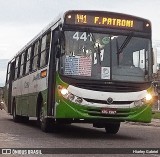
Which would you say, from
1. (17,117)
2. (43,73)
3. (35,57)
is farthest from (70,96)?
(17,117)

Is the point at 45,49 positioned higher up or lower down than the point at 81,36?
lower down

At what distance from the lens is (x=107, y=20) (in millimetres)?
13359

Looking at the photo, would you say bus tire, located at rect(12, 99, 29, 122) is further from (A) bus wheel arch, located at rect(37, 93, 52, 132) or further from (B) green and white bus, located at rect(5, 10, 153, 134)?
(B) green and white bus, located at rect(5, 10, 153, 134)

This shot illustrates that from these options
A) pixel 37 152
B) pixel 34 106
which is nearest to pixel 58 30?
pixel 34 106

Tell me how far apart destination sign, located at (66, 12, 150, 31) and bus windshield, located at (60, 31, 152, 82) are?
314 millimetres

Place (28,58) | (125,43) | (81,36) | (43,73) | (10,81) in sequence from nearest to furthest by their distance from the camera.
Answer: (81,36), (125,43), (43,73), (28,58), (10,81)

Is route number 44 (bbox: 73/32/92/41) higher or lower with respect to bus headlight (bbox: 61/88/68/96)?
higher

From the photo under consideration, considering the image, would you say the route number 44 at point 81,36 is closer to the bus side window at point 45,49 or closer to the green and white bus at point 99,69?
the green and white bus at point 99,69

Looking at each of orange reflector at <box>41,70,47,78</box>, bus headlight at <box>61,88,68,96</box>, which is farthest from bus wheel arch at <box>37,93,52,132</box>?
bus headlight at <box>61,88,68,96</box>

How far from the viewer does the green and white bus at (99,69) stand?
12609 mm

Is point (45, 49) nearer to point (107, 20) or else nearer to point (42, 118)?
point (42, 118)

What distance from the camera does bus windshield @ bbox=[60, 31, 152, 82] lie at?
12.8 metres

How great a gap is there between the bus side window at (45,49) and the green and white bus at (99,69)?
1.82 ft

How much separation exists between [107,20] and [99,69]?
1530 mm
